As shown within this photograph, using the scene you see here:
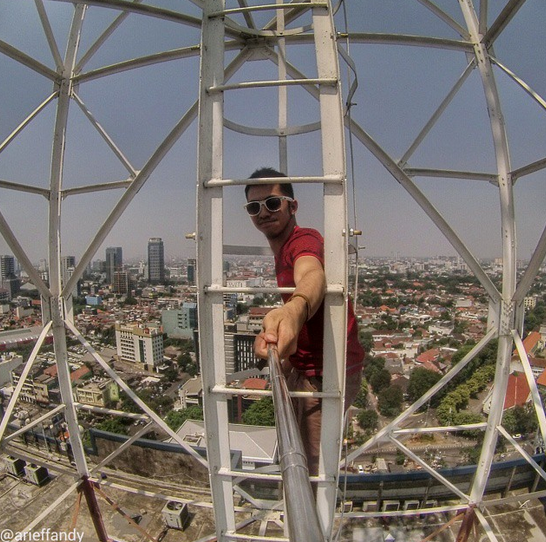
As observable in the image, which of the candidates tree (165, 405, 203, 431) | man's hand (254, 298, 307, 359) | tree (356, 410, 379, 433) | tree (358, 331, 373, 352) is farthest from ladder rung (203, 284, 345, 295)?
tree (358, 331, 373, 352)

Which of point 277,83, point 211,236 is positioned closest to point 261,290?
point 211,236

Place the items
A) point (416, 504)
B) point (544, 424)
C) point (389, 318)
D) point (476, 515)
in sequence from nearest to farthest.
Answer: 1. point (544, 424)
2. point (476, 515)
3. point (416, 504)
4. point (389, 318)

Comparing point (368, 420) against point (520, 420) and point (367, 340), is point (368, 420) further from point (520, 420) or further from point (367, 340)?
point (367, 340)

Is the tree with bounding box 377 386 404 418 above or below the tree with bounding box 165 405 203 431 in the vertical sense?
below


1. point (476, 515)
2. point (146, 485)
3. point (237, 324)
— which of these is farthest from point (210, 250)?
point (146, 485)

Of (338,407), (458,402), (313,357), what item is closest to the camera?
(338,407)

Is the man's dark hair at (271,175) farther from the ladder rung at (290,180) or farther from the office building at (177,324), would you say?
the office building at (177,324)

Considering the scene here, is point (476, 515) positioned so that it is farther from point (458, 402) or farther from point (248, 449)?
point (458, 402)

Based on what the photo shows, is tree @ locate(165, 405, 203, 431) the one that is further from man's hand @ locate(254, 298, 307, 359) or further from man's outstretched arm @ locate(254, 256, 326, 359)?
man's hand @ locate(254, 298, 307, 359)
